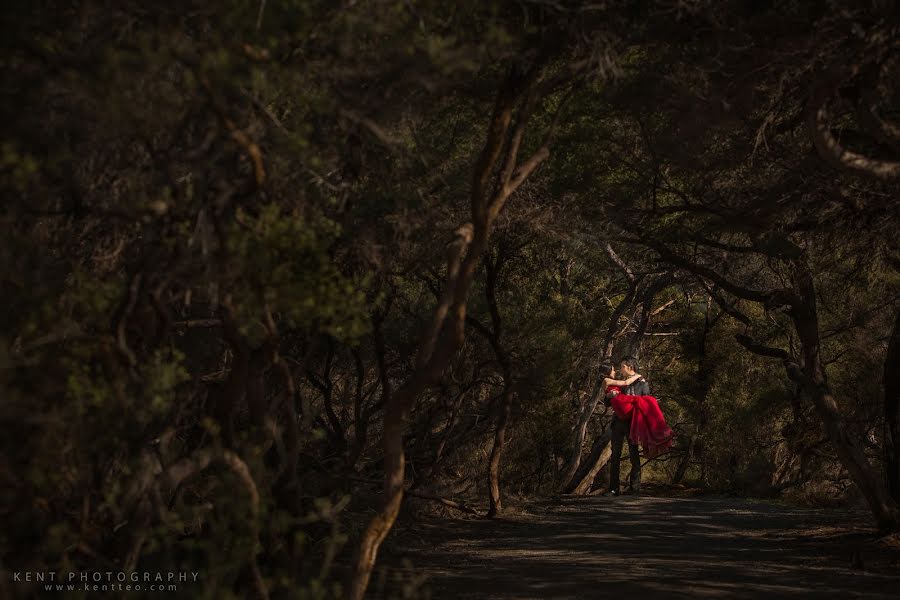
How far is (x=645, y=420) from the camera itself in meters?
22.1

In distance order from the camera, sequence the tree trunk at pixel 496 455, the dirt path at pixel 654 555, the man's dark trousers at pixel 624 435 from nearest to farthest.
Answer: the dirt path at pixel 654 555
the tree trunk at pixel 496 455
the man's dark trousers at pixel 624 435

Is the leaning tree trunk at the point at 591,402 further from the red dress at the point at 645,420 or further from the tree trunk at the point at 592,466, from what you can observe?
the red dress at the point at 645,420

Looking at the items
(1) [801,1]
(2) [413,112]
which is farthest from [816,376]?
(2) [413,112]

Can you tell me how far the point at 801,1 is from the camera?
9.49m

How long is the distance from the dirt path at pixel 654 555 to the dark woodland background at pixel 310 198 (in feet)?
3.52

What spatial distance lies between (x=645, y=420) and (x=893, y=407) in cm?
860

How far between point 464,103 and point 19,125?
6.33m

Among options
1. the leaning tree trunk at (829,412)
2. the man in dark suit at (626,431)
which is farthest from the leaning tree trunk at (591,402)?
the leaning tree trunk at (829,412)

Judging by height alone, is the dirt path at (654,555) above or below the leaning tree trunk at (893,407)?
below

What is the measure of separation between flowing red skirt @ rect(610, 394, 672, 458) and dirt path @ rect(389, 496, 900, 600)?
245 cm

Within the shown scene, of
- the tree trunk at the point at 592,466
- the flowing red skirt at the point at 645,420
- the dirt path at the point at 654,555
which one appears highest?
the flowing red skirt at the point at 645,420

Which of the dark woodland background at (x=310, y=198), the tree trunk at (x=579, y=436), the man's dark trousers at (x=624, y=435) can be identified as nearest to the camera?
the dark woodland background at (x=310, y=198)

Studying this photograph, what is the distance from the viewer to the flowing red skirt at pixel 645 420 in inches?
867

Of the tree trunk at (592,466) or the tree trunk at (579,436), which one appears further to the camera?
the tree trunk at (592,466)
